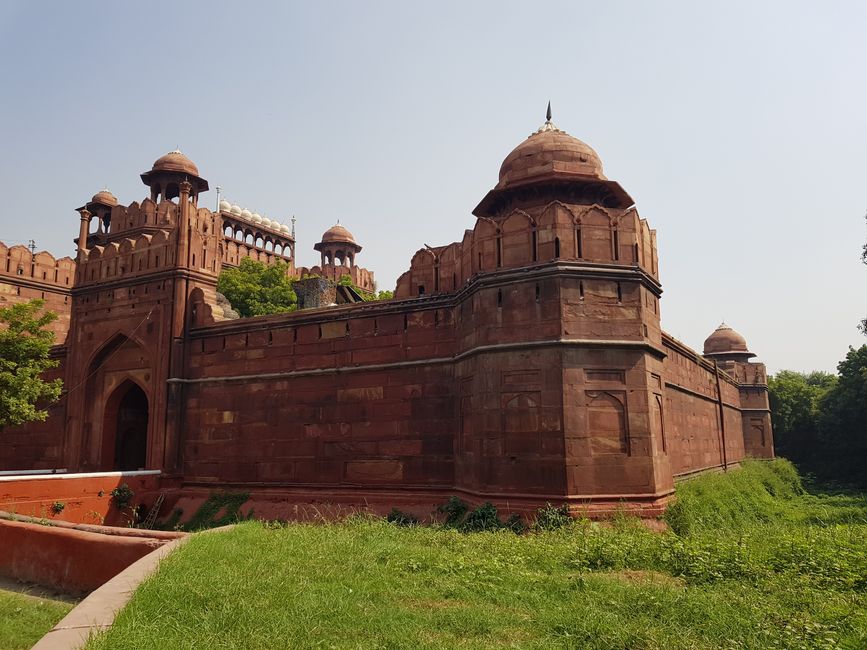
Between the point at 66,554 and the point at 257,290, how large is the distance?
1824 cm

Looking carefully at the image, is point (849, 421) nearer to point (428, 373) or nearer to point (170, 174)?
point (428, 373)

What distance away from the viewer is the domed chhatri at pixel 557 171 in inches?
437

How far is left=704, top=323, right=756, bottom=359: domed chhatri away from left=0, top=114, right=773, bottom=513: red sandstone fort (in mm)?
10485

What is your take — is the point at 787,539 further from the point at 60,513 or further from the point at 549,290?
the point at 60,513

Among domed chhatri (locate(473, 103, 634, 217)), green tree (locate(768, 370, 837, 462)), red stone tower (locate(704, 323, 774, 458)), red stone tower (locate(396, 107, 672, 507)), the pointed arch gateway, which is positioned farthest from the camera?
green tree (locate(768, 370, 837, 462))

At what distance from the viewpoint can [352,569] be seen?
20.1ft

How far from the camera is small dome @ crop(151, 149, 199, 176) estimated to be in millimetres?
25016

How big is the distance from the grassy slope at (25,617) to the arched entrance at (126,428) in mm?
9548

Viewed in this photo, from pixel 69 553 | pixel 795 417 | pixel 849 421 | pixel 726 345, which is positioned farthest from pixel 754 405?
pixel 69 553

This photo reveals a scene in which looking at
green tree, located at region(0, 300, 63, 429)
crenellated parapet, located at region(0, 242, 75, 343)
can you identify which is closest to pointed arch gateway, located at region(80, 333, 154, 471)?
green tree, located at region(0, 300, 63, 429)

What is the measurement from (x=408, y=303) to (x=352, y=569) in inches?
256

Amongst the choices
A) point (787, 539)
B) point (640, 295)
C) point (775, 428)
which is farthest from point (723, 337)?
point (787, 539)

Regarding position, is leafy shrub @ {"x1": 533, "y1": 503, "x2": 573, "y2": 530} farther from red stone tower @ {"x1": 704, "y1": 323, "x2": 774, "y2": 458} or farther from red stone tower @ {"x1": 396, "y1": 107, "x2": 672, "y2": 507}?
red stone tower @ {"x1": 704, "y1": 323, "x2": 774, "y2": 458}

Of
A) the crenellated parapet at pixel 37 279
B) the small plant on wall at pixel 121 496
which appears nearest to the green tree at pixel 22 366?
the small plant on wall at pixel 121 496
